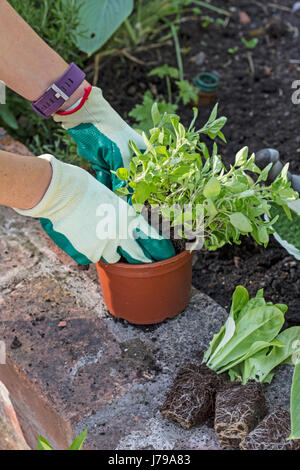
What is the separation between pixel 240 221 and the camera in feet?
3.86

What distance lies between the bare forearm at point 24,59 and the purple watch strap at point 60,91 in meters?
0.02

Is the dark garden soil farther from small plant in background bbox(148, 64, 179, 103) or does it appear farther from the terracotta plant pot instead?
the terracotta plant pot

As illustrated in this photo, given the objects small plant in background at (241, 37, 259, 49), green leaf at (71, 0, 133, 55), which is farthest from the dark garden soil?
green leaf at (71, 0, 133, 55)

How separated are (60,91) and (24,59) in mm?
116

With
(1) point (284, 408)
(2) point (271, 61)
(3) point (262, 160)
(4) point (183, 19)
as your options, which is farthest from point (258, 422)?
(4) point (183, 19)

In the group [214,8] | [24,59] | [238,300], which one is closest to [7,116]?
[24,59]

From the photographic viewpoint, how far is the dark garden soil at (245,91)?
171 cm

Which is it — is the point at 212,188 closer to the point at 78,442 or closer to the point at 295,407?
the point at 295,407

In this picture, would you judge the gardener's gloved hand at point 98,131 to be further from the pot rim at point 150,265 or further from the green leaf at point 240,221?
the green leaf at point 240,221

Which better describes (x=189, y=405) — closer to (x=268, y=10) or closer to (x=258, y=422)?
(x=258, y=422)

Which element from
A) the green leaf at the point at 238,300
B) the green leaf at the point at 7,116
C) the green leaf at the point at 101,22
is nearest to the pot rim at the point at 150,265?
the green leaf at the point at 238,300

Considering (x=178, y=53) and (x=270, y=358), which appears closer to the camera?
(x=270, y=358)

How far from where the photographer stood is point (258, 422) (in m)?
1.24

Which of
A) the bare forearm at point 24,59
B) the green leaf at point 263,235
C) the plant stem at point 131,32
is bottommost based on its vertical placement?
the plant stem at point 131,32
